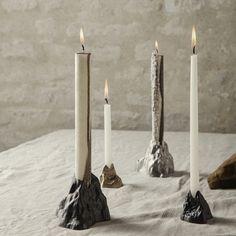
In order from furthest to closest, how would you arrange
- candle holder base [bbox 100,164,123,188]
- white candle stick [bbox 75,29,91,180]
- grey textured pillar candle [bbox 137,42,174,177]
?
grey textured pillar candle [bbox 137,42,174,177]
candle holder base [bbox 100,164,123,188]
white candle stick [bbox 75,29,91,180]

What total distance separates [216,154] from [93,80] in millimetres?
1057

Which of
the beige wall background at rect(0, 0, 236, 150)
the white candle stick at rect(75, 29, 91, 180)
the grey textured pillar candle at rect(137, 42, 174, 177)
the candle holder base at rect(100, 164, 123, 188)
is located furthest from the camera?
the beige wall background at rect(0, 0, 236, 150)

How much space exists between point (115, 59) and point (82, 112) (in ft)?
5.49

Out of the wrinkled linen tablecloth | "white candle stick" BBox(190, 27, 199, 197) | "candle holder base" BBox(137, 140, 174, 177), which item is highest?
"white candle stick" BBox(190, 27, 199, 197)

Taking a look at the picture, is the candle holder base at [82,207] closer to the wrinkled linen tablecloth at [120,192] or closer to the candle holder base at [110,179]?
the wrinkled linen tablecloth at [120,192]

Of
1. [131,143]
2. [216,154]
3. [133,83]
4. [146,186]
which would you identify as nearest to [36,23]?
[133,83]

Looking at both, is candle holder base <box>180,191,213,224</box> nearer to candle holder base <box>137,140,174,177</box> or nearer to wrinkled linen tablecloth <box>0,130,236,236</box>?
wrinkled linen tablecloth <box>0,130,236,236</box>

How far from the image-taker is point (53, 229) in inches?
45.0

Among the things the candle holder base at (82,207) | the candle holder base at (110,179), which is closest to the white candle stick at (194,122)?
the candle holder base at (82,207)

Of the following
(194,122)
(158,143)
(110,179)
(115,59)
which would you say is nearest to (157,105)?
(158,143)

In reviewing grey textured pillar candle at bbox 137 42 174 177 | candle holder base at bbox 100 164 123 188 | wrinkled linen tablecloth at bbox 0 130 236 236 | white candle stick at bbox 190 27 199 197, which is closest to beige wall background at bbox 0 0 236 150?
wrinkled linen tablecloth at bbox 0 130 236 236

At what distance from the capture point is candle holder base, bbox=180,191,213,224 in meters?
1.16

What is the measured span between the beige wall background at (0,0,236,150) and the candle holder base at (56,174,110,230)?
5.33 feet

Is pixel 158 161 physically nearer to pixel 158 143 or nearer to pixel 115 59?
pixel 158 143
